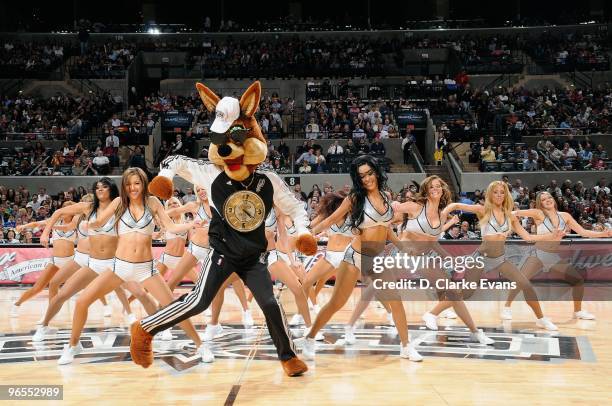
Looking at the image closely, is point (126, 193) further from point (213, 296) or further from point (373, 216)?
point (373, 216)

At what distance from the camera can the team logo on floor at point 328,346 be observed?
24.1 feet

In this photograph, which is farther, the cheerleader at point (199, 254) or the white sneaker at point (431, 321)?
the white sneaker at point (431, 321)

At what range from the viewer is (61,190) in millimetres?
18656

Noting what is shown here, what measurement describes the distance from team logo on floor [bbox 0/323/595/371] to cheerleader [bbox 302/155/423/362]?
410 millimetres

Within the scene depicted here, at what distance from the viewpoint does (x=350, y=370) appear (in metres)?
6.73

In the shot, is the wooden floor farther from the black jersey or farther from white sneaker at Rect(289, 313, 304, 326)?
the black jersey

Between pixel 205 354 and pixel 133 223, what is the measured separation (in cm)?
141

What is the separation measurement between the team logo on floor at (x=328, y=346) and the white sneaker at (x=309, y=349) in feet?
0.87

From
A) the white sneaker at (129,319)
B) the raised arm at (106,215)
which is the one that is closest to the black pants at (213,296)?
the raised arm at (106,215)

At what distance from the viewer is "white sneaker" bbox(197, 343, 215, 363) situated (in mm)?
7008

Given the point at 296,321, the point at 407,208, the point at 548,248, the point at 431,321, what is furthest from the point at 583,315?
the point at 296,321

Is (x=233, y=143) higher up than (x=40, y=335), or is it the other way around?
(x=233, y=143)

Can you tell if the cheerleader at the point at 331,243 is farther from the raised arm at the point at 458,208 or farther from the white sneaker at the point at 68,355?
the white sneaker at the point at 68,355

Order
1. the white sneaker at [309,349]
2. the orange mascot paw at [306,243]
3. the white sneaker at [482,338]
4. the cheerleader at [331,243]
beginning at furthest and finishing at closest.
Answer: the cheerleader at [331,243] < the white sneaker at [482,338] < the white sneaker at [309,349] < the orange mascot paw at [306,243]
